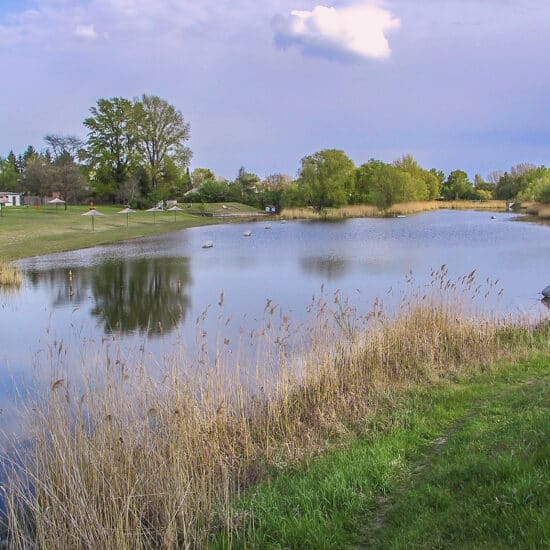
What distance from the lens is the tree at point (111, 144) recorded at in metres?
64.3

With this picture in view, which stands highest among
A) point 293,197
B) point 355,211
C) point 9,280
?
point 293,197

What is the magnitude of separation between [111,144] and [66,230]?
3370cm

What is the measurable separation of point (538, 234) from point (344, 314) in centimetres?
2767

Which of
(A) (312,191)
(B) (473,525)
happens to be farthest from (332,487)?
(A) (312,191)

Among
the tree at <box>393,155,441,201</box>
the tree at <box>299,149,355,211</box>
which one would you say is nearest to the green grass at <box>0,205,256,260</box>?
the tree at <box>299,149,355,211</box>

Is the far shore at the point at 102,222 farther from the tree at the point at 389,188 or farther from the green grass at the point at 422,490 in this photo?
the green grass at the point at 422,490

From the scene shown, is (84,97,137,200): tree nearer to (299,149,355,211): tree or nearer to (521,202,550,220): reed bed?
(299,149,355,211): tree

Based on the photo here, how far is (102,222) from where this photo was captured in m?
43.0

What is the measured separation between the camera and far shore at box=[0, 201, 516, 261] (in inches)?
1097

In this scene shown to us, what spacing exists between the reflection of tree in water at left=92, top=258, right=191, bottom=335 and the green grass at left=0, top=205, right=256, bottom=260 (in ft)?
21.4

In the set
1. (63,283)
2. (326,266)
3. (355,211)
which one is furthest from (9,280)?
(355,211)

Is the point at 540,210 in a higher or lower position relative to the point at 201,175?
lower

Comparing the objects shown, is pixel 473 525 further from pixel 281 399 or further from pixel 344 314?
pixel 344 314

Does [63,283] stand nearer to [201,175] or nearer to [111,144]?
[111,144]
